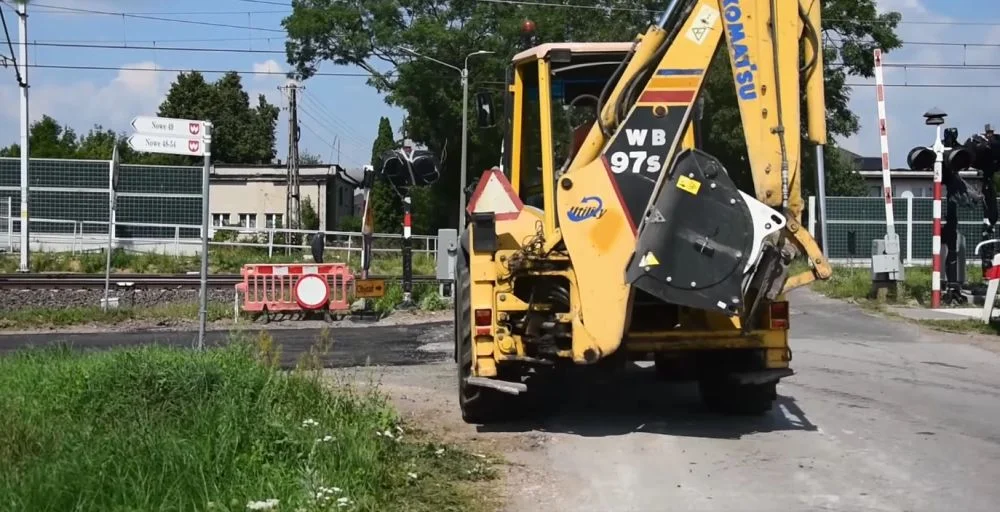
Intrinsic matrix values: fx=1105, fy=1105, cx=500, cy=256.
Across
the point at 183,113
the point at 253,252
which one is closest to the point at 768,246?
the point at 253,252

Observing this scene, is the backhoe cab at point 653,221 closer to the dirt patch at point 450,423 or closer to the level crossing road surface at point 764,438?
the dirt patch at point 450,423

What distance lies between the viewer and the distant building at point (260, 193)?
210 feet

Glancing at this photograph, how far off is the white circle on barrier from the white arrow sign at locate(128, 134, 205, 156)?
28.3 ft

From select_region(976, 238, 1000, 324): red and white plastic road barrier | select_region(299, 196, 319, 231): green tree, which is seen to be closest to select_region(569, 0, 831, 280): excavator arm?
select_region(976, 238, 1000, 324): red and white plastic road barrier

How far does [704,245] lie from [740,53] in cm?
147

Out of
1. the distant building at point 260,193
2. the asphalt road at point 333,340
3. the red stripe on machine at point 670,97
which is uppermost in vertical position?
the distant building at point 260,193

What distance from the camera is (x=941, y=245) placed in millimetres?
20312

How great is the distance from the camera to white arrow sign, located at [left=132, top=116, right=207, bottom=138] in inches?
405

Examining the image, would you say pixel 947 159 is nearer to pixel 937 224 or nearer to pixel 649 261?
pixel 937 224

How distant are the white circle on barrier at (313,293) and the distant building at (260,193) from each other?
44.5 meters

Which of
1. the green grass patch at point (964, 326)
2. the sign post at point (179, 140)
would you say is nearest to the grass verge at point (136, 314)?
the green grass patch at point (964, 326)

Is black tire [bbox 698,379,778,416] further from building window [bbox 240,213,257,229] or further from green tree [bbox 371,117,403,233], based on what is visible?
building window [bbox 240,213,257,229]

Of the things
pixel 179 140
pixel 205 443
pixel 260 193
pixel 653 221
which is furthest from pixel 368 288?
pixel 260 193

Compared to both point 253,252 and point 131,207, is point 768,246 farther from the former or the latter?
point 131,207
